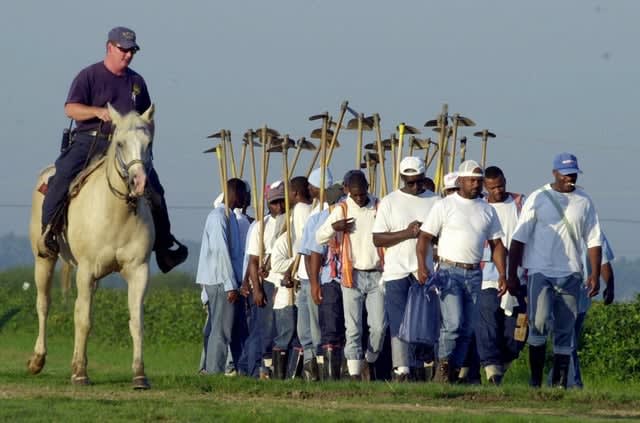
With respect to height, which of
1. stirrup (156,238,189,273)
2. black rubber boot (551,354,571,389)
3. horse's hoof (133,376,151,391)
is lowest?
horse's hoof (133,376,151,391)

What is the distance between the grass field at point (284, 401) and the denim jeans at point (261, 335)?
4181 mm

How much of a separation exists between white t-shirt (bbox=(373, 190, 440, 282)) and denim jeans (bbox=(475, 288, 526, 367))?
177 centimetres

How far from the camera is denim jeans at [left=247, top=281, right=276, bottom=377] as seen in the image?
21047 millimetres

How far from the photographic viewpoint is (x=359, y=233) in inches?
704

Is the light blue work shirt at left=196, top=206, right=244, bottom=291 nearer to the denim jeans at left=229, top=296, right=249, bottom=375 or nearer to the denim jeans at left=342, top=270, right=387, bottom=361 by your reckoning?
the denim jeans at left=229, top=296, right=249, bottom=375

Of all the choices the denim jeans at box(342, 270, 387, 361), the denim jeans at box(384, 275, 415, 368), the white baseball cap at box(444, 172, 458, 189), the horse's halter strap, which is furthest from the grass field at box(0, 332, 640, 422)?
the white baseball cap at box(444, 172, 458, 189)

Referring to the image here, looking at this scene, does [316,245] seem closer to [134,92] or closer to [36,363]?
[134,92]

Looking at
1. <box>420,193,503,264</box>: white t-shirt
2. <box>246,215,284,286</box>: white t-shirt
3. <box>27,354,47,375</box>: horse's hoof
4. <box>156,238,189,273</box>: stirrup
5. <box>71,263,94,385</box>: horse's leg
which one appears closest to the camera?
<box>71,263,94,385</box>: horse's leg

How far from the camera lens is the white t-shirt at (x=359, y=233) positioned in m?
17.8

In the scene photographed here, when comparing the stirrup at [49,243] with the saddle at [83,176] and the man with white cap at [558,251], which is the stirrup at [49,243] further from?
the man with white cap at [558,251]

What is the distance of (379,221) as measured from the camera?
17.3 m

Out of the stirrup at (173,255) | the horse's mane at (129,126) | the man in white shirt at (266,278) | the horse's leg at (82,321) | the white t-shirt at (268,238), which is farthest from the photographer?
the white t-shirt at (268,238)

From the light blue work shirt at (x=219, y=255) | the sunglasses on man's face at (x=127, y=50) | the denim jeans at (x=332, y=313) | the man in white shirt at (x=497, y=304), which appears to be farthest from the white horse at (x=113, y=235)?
the man in white shirt at (x=497, y=304)

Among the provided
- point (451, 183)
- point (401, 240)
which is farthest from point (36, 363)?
point (451, 183)
